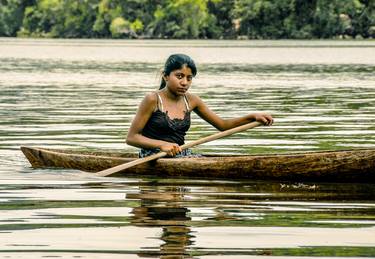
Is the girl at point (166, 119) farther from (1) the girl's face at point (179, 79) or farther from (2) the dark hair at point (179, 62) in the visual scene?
(2) the dark hair at point (179, 62)

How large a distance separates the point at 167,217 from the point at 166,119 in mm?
3169

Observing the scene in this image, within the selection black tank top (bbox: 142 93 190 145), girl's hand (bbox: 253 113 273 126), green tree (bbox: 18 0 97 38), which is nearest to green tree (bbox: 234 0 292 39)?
green tree (bbox: 18 0 97 38)

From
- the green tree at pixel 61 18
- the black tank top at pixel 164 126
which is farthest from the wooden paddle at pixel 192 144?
the green tree at pixel 61 18

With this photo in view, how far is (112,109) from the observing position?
2772 cm

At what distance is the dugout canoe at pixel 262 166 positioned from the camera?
12.7m

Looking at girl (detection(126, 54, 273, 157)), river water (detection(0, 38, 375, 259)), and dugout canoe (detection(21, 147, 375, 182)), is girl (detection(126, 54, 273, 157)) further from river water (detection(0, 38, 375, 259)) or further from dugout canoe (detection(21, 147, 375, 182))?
river water (detection(0, 38, 375, 259))

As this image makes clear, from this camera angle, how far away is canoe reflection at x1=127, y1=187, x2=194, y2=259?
8.91 meters

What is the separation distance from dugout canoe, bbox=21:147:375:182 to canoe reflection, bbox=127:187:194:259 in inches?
28.0

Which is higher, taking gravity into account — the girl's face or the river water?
the girl's face

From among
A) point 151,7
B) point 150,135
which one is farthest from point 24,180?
point 151,7

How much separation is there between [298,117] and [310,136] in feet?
16.2

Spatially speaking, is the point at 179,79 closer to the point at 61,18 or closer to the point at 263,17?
the point at 263,17

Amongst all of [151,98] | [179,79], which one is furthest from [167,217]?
[151,98]

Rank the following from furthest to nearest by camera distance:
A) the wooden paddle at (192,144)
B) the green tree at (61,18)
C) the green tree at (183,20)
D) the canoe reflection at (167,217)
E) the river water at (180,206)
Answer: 1. the green tree at (61,18)
2. the green tree at (183,20)
3. the wooden paddle at (192,144)
4. the river water at (180,206)
5. the canoe reflection at (167,217)
